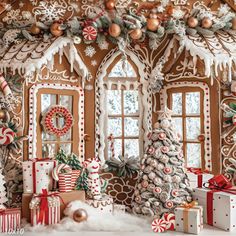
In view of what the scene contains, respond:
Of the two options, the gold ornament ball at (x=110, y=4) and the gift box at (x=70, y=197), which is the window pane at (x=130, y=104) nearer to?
the gold ornament ball at (x=110, y=4)

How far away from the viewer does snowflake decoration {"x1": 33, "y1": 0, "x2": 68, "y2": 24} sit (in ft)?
8.90

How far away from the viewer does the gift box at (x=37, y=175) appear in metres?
2.43

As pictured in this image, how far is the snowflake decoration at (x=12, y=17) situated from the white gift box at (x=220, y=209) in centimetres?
167

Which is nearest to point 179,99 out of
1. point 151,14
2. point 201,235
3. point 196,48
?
point 196,48

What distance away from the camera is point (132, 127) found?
2875 millimetres

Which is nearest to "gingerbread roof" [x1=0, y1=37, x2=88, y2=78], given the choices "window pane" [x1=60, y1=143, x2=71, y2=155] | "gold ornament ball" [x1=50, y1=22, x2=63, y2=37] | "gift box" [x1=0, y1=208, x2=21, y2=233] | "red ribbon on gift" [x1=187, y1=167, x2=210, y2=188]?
"gold ornament ball" [x1=50, y1=22, x2=63, y2=37]

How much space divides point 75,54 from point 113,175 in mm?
882

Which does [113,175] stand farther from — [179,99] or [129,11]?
[129,11]

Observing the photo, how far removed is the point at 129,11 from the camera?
267 centimetres

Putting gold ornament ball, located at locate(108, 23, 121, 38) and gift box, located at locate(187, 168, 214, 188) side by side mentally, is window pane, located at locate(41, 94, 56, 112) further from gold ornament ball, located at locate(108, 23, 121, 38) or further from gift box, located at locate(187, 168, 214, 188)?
gift box, located at locate(187, 168, 214, 188)

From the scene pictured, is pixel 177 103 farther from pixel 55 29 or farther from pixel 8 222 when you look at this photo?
pixel 8 222

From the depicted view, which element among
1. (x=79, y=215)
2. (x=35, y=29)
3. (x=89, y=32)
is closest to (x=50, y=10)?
(x=35, y=29)

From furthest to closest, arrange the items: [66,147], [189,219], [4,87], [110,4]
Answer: [66,147], [110,4], [4,87], [189,219]

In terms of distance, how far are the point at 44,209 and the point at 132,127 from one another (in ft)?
2.98
